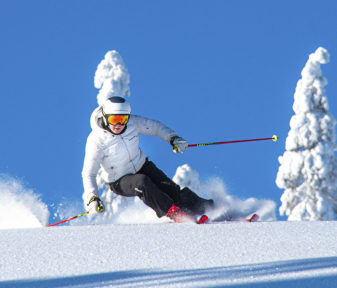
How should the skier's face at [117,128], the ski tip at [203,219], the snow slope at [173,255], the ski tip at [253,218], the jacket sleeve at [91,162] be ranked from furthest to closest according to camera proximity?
1. the ski tip at [253,218]
2. the jacket sleeve at [91,162]
3. the skier's face at [117,128]
4. the ski tip at [203,219]
5. the snow slope at [173,255]

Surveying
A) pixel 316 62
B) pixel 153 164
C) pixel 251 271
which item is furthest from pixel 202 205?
pixel 316 62

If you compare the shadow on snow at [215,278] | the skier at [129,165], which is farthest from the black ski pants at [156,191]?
the shadow on snow at [215,278]

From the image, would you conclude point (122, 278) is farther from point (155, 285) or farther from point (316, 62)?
point (316, 62)

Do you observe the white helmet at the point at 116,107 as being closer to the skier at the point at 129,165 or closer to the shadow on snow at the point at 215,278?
the skier at the point at 129,165

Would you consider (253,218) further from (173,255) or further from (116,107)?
(173,255)

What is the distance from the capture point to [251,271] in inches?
168

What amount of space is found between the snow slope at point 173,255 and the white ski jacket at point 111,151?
0.95 meters

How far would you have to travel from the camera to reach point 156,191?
23.7 ft

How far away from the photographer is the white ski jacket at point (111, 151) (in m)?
7.38

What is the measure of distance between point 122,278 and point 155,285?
46 centimetres

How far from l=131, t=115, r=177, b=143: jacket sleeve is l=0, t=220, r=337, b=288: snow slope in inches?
62.3

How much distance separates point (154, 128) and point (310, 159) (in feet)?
40.8

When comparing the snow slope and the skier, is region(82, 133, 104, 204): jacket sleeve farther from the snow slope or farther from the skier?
the snow slope

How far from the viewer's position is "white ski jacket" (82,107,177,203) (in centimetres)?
738
